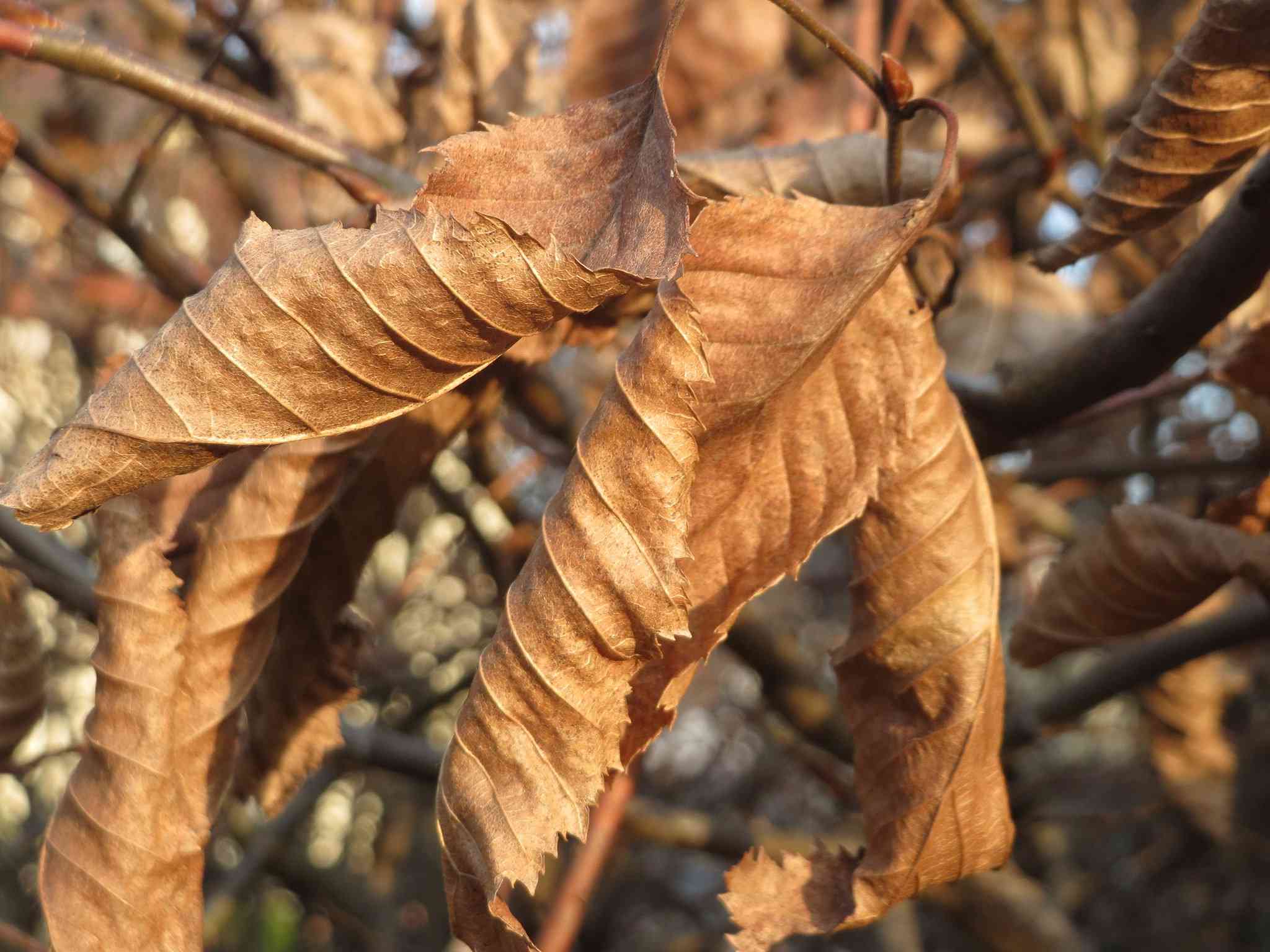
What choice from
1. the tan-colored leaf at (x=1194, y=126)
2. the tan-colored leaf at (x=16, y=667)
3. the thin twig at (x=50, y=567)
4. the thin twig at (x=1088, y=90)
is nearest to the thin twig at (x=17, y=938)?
the tan-colored leaf at (x=16, y=667)

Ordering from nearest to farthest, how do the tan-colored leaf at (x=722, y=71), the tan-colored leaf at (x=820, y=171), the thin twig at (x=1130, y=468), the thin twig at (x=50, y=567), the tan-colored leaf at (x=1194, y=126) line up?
1. the tan-colored leaf at (x=1194, y=126)
2. the tan-colored leaf at (x=820, y=171)
3. the thin twig at (x=50, y=567)
4. the thin twig at (x=1130, y=468)
5. the tan-colored leaf at (x=722, y=71)

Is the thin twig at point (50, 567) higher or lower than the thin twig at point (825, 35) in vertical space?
lower

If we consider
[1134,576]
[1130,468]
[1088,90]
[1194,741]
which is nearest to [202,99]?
[1134,576]

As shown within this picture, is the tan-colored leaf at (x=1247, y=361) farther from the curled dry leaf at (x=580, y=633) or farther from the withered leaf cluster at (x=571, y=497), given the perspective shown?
the curled dry leaf at (x=580, y=633)

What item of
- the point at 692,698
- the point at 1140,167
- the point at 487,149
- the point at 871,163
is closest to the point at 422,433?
the point at 487,149

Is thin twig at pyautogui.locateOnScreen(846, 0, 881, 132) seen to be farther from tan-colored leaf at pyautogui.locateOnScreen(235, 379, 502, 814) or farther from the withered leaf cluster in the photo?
tan-colored leaf at pyautogui.locateOnScreen(235, 379, 502, 814)

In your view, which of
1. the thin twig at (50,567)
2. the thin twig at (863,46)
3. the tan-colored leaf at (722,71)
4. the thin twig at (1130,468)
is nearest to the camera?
the thin twig at (50,567)
